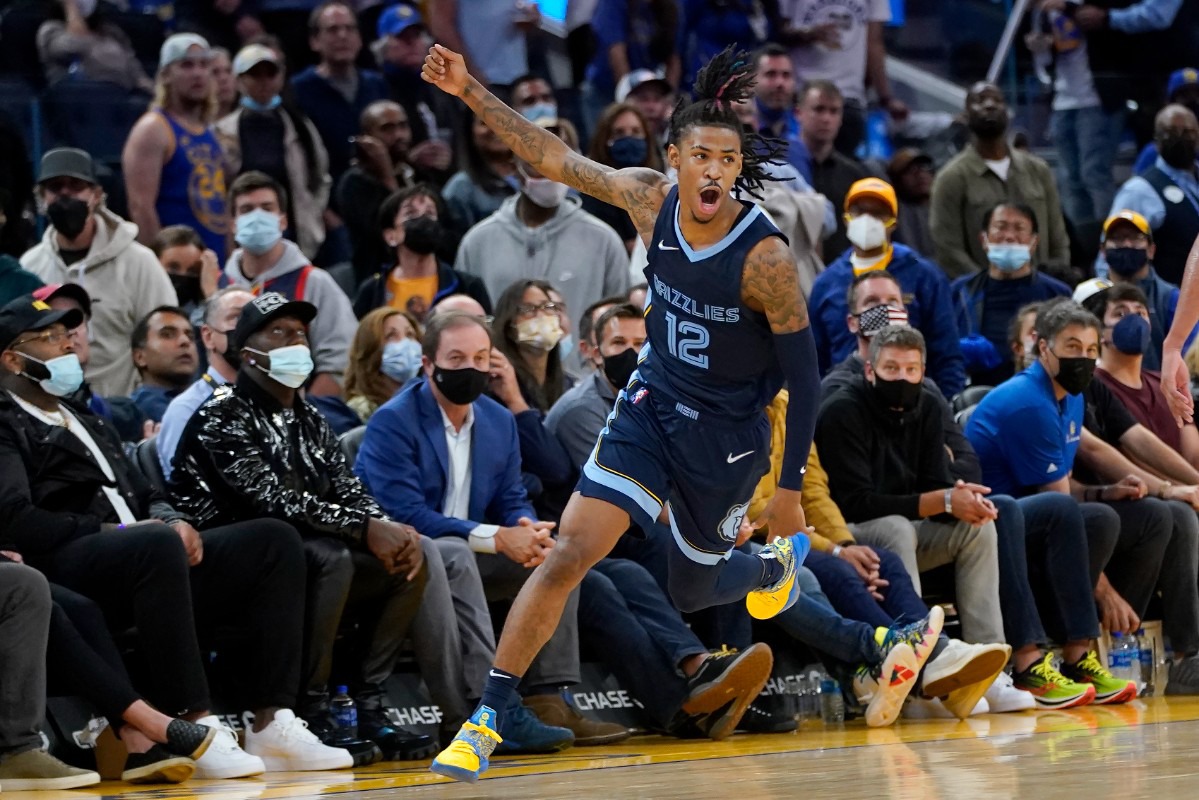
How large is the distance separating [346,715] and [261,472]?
99 centimetres

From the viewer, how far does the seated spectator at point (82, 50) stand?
36.3 ft

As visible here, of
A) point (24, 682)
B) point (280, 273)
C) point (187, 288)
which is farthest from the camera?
Result: point (187, 288)

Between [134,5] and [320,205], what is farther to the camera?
[134,5]

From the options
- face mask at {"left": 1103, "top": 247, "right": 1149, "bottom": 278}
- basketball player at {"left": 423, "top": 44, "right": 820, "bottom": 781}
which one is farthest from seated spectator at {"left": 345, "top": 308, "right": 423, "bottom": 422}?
face mask at {"left": 1103, "top": 247, "right": 1149, "bottom": 278}

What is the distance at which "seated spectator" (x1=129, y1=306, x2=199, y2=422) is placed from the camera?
846 cm

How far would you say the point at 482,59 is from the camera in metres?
12.4

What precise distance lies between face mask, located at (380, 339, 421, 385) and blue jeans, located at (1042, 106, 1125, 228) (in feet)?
21.5

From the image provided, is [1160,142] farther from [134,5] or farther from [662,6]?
[134,5]

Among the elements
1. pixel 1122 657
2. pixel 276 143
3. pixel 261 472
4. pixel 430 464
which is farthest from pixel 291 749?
pixel 276 143

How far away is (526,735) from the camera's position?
722 cm

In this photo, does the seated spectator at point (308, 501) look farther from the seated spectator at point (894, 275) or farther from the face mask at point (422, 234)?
the seated spectator at point (894, 275)

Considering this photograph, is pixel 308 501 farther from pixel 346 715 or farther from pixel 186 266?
pixel 186 266

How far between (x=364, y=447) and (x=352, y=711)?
116 centimetres

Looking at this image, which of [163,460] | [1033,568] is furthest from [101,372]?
[1033,568]
